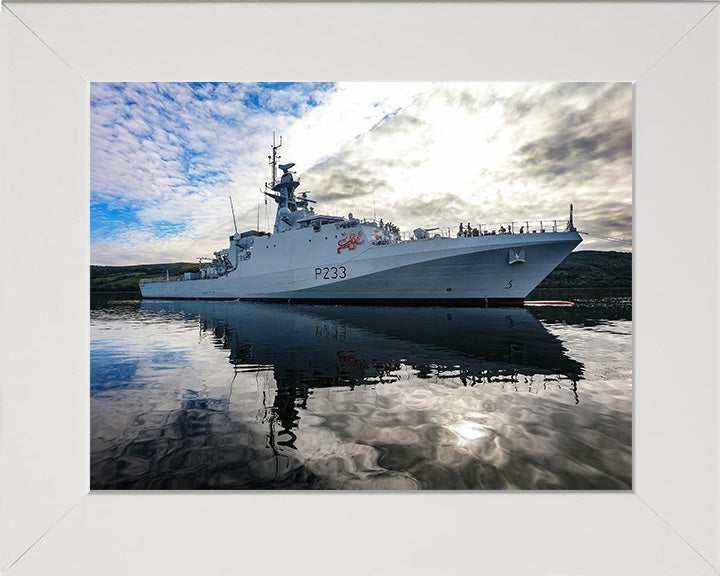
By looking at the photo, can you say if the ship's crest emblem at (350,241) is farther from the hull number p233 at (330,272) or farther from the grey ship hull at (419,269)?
the hull number p233 at (330,272)

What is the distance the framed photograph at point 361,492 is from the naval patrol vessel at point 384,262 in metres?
11.4

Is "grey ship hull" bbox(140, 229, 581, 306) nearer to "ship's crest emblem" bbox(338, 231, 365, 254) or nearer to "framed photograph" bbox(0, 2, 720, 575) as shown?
"ship's crest emblem" bbox(338, 231, 365, 254)

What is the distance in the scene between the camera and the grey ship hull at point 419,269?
41.5ft

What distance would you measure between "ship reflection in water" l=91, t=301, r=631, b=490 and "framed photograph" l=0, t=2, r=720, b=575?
0.36 meters

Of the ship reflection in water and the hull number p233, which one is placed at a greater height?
the hull number p233

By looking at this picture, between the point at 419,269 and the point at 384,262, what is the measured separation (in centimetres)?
147

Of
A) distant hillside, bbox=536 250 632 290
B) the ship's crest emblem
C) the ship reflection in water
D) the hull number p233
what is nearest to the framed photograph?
the ship reflection in water

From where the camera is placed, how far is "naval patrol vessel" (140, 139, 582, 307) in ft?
41.7

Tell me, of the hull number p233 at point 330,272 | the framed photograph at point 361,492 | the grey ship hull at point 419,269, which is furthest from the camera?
the hull number p233 at point 330,272

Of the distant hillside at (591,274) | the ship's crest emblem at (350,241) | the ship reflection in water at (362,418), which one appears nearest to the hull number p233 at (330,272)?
the ship's crest emblem at (350,241)
